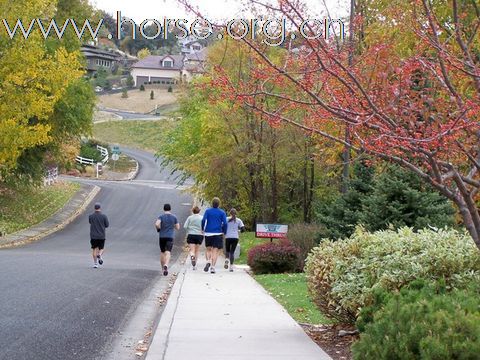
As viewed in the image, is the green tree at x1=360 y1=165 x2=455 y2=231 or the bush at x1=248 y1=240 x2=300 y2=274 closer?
the green tree at x1=360 y1=165 x2=455 y2=231

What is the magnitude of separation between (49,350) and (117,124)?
90.6m

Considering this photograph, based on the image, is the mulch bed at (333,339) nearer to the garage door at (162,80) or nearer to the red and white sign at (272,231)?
the red and white sign at (272,231)

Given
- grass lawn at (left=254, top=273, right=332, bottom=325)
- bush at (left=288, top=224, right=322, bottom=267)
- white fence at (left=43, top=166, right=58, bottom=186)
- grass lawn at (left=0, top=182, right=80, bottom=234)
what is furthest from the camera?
white fence at (left=43, top=166, right=58, bottom=186)

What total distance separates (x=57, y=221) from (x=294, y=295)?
28336mm

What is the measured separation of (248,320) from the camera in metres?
11.8

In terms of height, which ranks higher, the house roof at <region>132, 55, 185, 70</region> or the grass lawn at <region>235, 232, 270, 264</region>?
the house roof at <region>132, 55, 185, 70</region>

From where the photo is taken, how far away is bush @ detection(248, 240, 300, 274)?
21.2 metres

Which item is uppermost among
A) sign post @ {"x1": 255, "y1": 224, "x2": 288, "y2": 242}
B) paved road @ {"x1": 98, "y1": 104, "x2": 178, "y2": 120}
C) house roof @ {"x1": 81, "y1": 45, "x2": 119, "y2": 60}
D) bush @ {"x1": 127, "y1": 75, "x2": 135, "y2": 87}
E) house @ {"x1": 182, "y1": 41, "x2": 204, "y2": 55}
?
house roof @ {"x1": 81, "y1": 45, "x2": 119, "y2": 60}

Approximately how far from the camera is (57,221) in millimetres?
41719

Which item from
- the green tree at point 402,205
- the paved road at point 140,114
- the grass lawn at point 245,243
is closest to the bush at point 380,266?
the green tree at point 402,205

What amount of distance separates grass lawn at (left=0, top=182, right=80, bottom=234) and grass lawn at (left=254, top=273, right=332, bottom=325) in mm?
19325

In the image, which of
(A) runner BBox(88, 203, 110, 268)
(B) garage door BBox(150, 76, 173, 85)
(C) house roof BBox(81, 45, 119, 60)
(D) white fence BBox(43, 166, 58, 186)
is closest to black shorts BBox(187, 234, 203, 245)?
(A) runner BBox(88, 203, 110, 268)

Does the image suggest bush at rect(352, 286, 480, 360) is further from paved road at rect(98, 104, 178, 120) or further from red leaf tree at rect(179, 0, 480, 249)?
paved road at rect(98, 104, 178, 120)

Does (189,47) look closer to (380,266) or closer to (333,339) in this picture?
(333,339)
